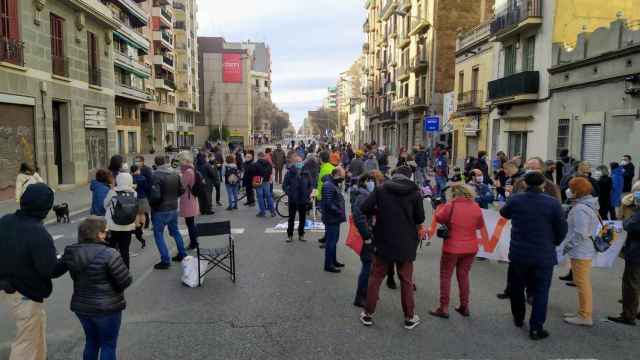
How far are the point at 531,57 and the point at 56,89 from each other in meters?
20.4

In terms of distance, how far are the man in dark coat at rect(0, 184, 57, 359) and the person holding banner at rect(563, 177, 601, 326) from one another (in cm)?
534

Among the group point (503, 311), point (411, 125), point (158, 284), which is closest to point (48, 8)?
point (158, 284)

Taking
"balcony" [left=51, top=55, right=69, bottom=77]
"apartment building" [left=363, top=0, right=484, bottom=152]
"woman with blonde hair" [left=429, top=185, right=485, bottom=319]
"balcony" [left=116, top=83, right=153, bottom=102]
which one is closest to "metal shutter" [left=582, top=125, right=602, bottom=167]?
"woman with blonde hair" [left=429, top=185, right=485, bottom=319]

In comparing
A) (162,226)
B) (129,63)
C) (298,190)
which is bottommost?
(162,226)

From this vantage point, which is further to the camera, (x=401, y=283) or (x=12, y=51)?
(x=12, y=51)

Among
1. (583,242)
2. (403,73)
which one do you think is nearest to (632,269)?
(583,242)

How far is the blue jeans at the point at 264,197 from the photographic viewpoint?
13062 millimetres

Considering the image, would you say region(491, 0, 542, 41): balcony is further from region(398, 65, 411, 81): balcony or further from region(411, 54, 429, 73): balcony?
region(398, 65, 411, 81): balcony

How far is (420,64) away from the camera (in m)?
38.2

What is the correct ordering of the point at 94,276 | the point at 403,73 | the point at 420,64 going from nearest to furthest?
1. the point at 94,276
2. the point at 420,64
3. the point at 403,73

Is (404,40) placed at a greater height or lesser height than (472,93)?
greater

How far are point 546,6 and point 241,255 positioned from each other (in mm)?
18187

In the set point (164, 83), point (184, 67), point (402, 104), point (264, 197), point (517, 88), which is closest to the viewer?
point (264, 197)

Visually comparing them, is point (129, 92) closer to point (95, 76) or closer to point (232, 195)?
point (95, 76)
